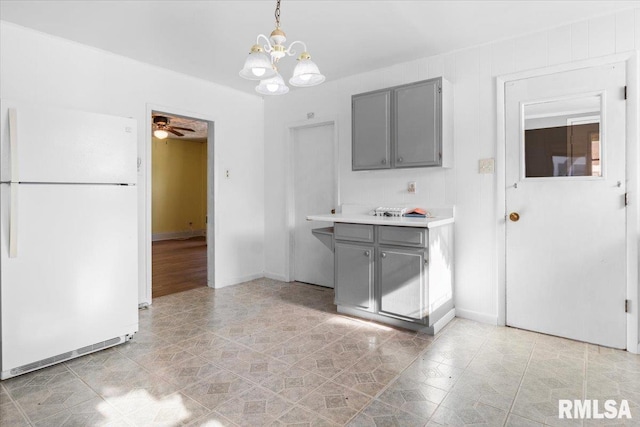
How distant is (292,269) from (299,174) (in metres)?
1.25

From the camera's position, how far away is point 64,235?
7.73 ft

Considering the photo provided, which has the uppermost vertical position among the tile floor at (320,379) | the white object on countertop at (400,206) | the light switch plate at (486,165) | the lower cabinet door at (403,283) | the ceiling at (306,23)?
the ceiling at (306,23)

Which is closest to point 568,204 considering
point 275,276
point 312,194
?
point 312,194

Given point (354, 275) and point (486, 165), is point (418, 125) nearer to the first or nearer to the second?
point (486, 165)

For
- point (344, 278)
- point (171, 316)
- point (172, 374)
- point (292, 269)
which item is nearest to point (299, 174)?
point (292, 269)

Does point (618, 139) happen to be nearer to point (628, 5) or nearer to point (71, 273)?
point (628, 5)

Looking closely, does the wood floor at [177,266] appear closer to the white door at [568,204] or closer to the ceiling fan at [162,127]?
the ceiling fan at [162,127]

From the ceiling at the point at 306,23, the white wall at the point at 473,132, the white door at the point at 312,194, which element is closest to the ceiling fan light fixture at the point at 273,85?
the ceiling at the point at 306,23

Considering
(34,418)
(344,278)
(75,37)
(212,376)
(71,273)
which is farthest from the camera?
(344,278)

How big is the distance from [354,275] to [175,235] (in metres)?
6.77

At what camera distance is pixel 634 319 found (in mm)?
2502

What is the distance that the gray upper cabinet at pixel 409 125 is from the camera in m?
3.07

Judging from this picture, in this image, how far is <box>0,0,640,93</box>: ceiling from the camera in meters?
2.51

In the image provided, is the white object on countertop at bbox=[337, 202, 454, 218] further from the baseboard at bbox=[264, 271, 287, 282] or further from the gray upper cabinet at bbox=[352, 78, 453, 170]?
the baseboard at bbox=[264, 271, 287, 282]
